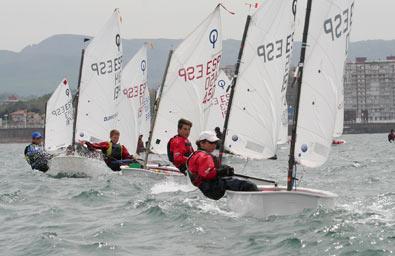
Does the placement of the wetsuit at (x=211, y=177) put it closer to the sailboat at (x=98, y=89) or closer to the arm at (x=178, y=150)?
the arm at (x=178, y=150)

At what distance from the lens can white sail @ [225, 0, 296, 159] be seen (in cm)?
1457

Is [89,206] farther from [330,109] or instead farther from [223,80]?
[223,80]

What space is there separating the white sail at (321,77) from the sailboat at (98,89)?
13066 mm

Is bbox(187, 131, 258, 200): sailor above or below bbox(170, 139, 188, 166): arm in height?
below

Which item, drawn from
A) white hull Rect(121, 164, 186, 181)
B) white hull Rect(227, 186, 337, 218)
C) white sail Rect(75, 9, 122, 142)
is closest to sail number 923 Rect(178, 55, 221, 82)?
white hull Rect(121, 164, 186, 181)

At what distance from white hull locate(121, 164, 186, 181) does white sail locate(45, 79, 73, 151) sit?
40.8 ft

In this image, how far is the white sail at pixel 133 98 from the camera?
86.3 feet

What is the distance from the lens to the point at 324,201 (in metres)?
11.3

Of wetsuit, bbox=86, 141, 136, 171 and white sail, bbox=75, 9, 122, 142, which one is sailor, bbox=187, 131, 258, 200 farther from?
white sail, bbox=75, 9, 122, 142

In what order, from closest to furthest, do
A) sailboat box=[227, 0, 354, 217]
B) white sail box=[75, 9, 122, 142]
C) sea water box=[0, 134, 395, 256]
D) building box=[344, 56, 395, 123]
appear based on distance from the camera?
sea water box=[0, 134, 395, 256] → sailboat box=[227, 0, 354, 217] → white sail box=[75, 9, 122, 142] → building box=[344, 56, 395, 123]

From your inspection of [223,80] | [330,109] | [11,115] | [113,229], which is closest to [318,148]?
[330,109]

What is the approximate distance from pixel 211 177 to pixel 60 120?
20313mm

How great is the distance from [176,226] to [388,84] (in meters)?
172

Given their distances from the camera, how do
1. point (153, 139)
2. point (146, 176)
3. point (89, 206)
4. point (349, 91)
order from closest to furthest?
point (89, 206), point (146, 176), point (153, 139), point (349, 91)
